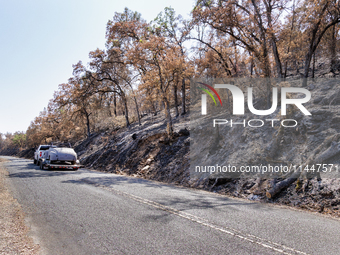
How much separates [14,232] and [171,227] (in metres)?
3.18

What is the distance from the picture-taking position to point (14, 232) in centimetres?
477

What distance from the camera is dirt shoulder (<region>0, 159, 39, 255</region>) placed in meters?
4.04

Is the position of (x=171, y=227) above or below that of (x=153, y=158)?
below

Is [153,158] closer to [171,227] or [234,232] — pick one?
[171,227]

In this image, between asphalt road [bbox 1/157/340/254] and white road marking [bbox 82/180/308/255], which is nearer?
white road marking [bbox 82/180/308/255]

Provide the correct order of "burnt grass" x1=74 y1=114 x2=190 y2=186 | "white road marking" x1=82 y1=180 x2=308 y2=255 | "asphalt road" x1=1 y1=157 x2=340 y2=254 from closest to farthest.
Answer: "white road marking" x1=82 y1=180 x2=308 y2=255, "asphalt road" x1=1 y1=157 x2=340 y2=254, "burnt grass" x1=74 y1=114 x2=190 y2=186

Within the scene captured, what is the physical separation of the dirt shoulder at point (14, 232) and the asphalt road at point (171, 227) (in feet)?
0.54

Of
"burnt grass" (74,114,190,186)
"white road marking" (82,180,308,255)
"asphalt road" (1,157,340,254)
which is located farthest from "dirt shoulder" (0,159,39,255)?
"burnt grass" (74,114,190,186)

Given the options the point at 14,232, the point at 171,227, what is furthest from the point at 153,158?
the point at 14,232

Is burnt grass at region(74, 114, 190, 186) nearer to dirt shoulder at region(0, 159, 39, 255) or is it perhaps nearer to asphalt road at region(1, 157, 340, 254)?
asphalt road at region(1, 157, 340, 254)

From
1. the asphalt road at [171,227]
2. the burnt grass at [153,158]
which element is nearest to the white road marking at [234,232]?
the asphalt road at [171,227]

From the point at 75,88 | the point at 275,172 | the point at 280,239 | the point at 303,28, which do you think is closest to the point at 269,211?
the point at 280,239

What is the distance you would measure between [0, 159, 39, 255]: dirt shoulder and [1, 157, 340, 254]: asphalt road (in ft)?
0.54

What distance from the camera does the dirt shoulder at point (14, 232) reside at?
404 centimetres
